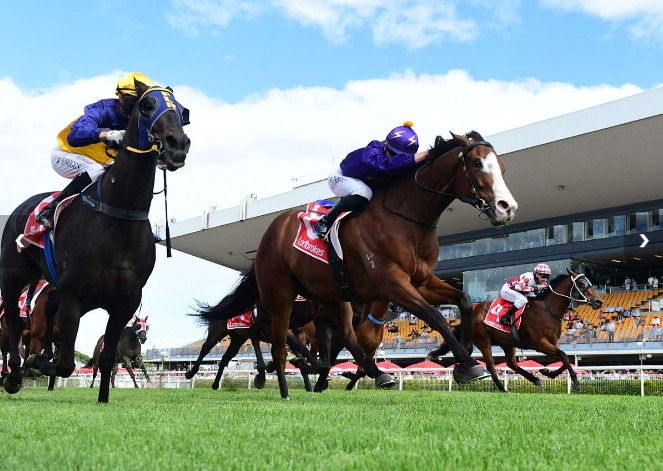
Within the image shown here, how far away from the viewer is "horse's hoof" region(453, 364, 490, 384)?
16.6ft

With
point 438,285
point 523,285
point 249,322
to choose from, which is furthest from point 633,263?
point 438,285

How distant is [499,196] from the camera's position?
216 inches

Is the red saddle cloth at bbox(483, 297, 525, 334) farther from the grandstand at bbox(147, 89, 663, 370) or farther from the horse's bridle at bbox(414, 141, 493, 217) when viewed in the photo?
the grandstand at bbox(147, 89, 663, 370)

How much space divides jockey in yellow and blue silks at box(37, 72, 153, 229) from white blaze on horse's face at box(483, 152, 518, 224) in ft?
8.74

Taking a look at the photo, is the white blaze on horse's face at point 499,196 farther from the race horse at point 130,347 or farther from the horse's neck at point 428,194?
the race horse at point 130,347

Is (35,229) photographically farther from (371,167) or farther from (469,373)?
(469,373)

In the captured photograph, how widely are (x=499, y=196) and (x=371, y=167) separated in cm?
124

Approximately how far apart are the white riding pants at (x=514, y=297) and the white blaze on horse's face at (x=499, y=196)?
7.08m

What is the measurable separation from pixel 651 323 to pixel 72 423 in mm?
28212

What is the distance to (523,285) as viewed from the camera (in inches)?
491

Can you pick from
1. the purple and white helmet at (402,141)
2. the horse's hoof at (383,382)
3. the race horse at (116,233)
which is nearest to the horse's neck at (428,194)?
the purple and white helmet at (402,141)

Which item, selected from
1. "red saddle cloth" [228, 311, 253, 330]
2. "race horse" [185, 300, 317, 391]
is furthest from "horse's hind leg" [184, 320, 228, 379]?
"red saddle cloth" [228, 311, 253, 330]

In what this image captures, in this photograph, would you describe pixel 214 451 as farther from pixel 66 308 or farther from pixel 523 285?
pixel 523 285

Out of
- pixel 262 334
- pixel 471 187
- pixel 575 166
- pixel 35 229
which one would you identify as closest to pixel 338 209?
pixel 471 187
